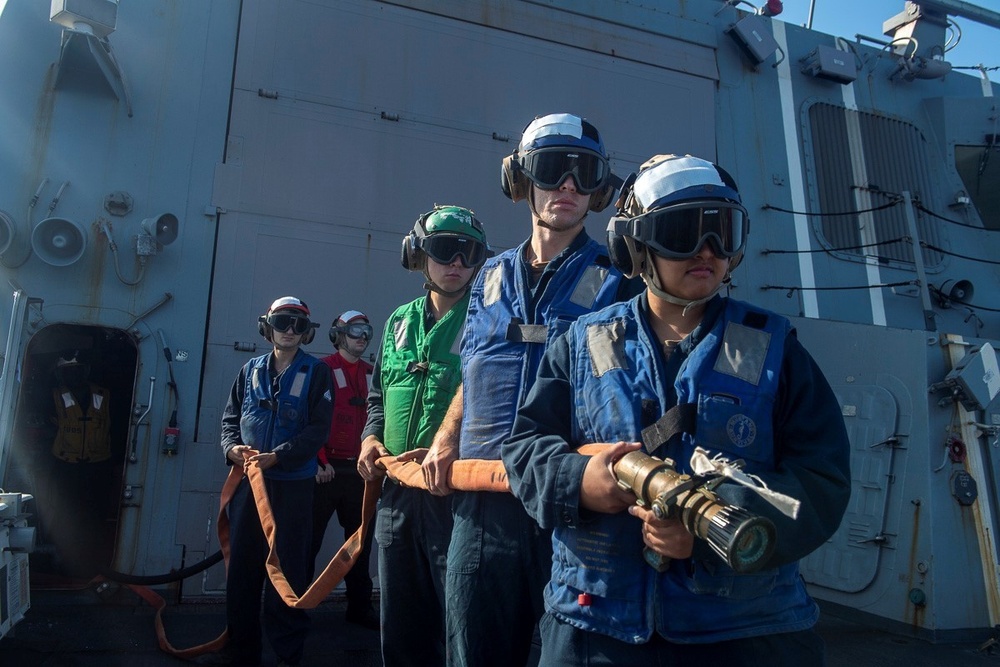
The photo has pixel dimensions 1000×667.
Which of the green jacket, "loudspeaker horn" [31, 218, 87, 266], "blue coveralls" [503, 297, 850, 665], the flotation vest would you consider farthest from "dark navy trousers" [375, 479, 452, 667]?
the flotation vest

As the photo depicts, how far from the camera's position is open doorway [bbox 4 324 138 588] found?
513 centimetres

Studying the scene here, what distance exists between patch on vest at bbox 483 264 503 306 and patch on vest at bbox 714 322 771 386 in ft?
2.91

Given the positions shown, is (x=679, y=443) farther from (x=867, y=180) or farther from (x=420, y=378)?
(x=867, y=180)

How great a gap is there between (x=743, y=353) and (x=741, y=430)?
141mm

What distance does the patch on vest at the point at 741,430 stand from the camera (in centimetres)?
132

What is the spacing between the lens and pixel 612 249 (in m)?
1.66

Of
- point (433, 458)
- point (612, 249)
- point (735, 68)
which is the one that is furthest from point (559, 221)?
point (735, 68)

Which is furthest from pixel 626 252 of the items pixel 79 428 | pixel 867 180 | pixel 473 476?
pixel 867 180

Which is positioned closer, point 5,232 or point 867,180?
point 5,232

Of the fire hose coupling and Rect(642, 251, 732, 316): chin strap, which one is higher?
Rect(642, 251, 732, 316): chin strap

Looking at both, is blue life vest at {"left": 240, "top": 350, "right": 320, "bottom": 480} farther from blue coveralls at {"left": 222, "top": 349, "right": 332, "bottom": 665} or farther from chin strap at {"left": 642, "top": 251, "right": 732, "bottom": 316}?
chin strap at {"left": 642, "top": 251, "right": 732, "bottom": 316}

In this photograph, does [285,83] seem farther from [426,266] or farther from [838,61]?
[838,61]

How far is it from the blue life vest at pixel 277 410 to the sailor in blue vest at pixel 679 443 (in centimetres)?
264

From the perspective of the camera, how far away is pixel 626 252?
5.45ft
